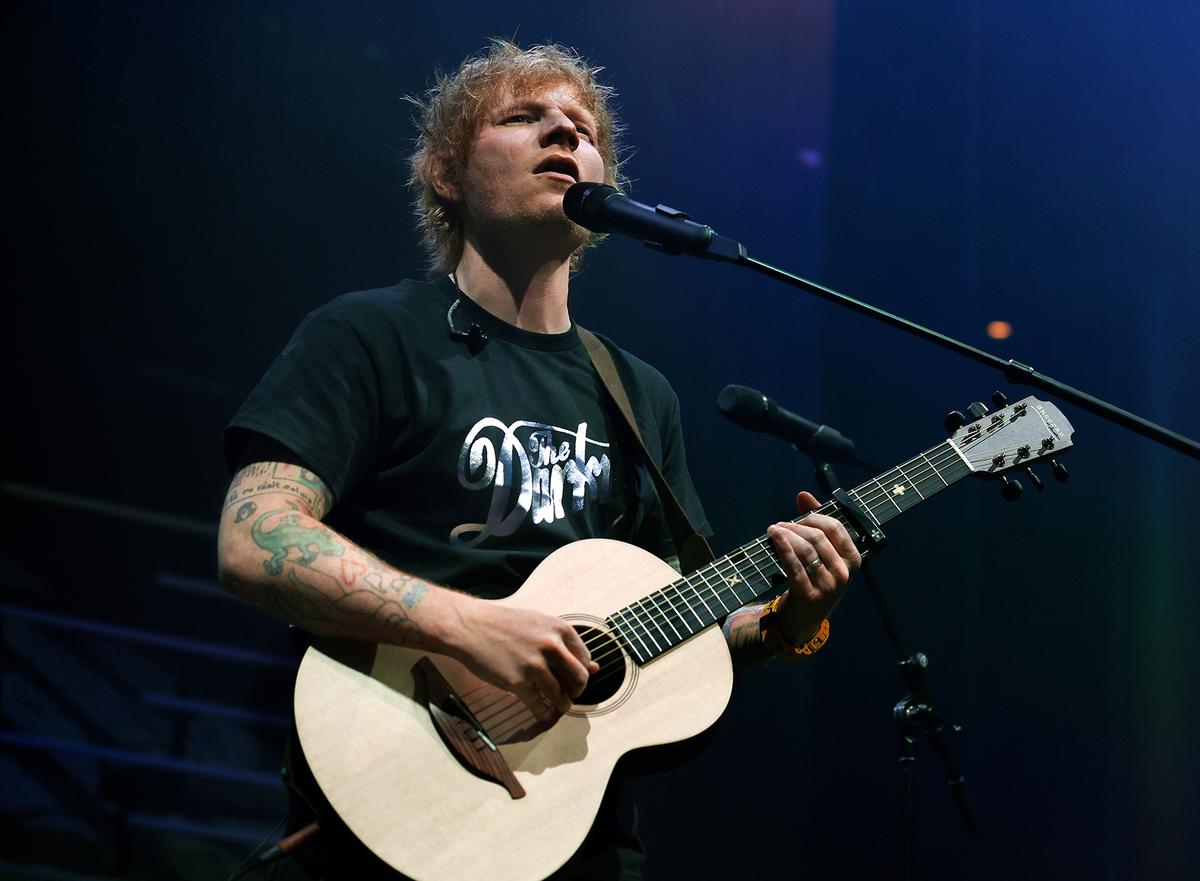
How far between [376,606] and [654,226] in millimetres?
901

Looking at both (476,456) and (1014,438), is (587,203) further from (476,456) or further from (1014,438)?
(1014,438)

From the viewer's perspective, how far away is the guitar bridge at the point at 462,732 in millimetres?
1641

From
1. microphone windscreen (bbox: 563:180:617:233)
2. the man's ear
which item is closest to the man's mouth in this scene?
microphone windscreen (bbox: 563:180:617:233)

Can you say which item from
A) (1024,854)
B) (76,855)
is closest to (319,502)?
(76,855)

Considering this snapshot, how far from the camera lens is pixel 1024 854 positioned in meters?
3.37

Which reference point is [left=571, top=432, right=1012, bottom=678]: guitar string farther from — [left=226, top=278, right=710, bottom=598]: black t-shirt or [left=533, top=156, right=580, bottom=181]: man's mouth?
[left=533, top=156, right=580, bottom=181]: man's mouth

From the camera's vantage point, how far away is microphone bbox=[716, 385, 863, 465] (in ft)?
8.75

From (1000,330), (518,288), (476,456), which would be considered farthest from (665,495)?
(1000,330)

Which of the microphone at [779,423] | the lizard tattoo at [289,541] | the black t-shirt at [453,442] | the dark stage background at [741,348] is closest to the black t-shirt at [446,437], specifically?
the black t-shirt at [453,442]

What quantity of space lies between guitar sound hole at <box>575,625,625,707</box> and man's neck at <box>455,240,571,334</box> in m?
0.80

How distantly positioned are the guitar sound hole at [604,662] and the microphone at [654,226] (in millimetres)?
758

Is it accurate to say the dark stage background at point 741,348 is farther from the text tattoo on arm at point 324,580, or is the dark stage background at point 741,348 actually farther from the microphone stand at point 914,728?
the text tattoo on arm at point 324,580

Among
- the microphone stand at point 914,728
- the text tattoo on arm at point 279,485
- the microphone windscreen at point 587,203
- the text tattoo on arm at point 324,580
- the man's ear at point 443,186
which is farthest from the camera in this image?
the man's ear at point 443,186

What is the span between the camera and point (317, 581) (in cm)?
165
